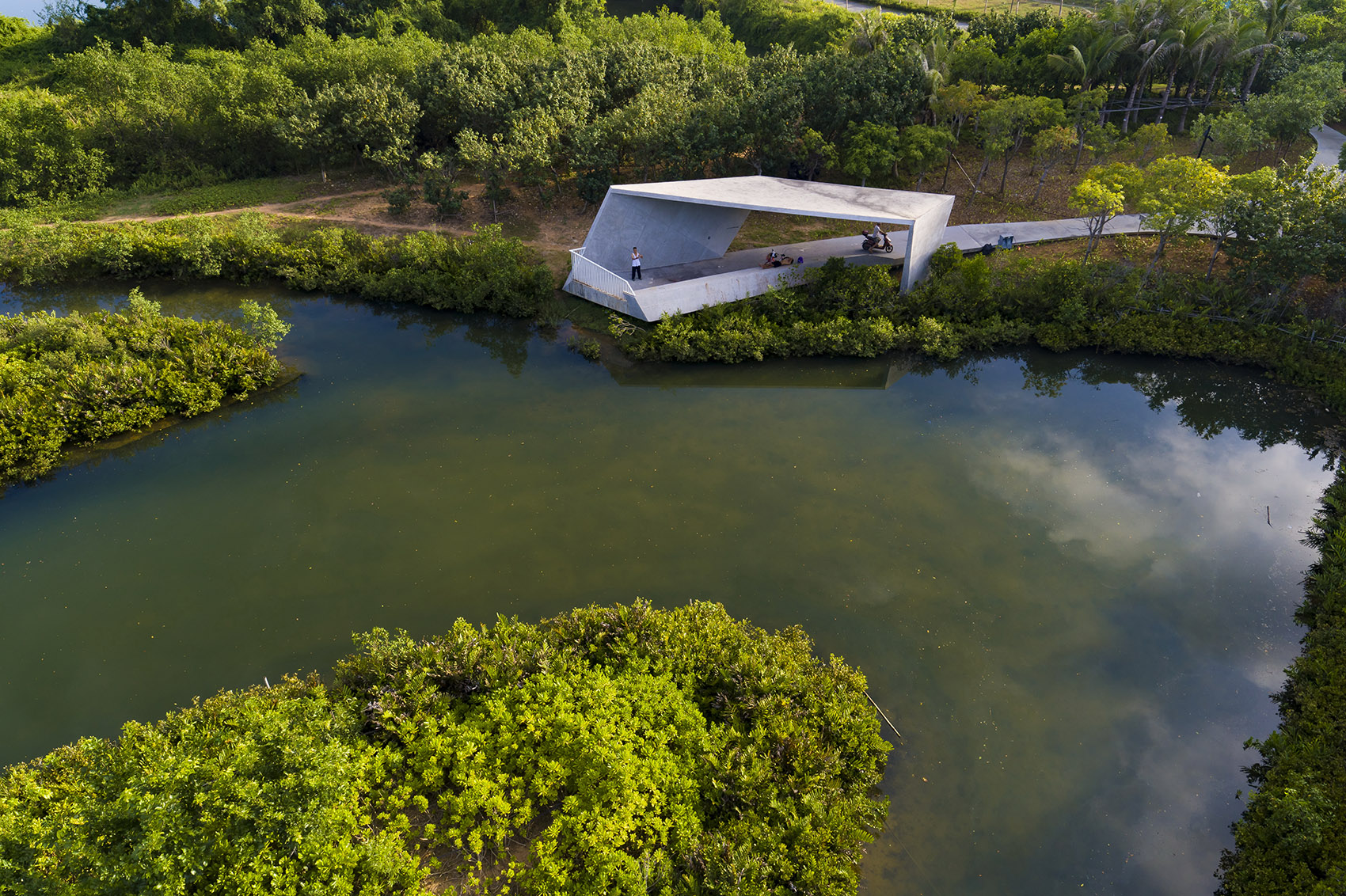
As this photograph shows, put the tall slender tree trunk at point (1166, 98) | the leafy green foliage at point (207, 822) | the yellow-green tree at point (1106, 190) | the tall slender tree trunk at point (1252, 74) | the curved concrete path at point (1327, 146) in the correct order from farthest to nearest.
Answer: the tall slender tree trunk at point (1166, 98) < the tall slender tree trunk at point (1252, 74) < the curved concrete path at point (1327, 146) < the yellow-green tree at point (1106, 190) < the leafy green foliage at point (207, 822)

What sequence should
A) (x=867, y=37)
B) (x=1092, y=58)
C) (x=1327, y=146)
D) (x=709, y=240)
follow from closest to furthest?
(x=709, y=240), (x=1327, y=146), (x=1092, y=58), (x=867, y=37)

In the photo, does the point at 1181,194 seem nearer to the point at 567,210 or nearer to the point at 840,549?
the point at 840,549

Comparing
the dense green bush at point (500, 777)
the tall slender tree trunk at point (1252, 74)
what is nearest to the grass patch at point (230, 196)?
the dense green bush at point (500, 777)

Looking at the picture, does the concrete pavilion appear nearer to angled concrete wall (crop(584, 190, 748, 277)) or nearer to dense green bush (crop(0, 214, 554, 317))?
angled concrete wall (crop(584, 190, 748, 277))

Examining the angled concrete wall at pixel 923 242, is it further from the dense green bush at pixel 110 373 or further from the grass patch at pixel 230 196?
the grass patch at pixel 230 196

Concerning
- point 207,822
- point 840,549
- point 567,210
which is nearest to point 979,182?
point 567,210

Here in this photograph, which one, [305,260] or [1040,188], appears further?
[1040,188]
